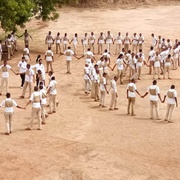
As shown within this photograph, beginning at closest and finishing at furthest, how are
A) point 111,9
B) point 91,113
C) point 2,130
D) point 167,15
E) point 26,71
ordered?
point 2,130 → point 91,113 → point 26,71 → point 167,15 → point 111,9

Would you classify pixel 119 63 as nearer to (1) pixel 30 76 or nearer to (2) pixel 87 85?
(2) pixel 87 85

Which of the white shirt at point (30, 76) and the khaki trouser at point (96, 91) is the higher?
the white shirt at point (30, 76)

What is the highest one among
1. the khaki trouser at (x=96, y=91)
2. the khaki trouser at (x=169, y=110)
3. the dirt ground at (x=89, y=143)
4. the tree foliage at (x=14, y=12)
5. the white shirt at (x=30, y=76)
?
the tree foliage at (x=14, y=12)

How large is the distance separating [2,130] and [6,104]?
3.90 feet

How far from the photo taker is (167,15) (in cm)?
4884

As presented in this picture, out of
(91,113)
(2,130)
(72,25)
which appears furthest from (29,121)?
(72,25)

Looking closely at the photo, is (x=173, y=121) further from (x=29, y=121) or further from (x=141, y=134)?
(x=29, y=121)

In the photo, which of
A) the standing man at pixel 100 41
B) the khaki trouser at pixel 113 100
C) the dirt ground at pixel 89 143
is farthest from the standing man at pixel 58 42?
the khaki trouser at pixel 113 100

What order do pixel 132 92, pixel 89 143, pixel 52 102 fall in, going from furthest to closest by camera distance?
pixel 52 102 < pixel 132 92 < pixel 89 143

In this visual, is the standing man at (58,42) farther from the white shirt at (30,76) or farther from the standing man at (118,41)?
the white shirt at (30,76)

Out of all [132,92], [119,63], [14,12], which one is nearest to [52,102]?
[132,92]

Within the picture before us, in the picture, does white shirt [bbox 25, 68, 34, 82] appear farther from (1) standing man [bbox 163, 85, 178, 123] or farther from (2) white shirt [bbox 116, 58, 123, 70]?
(1) standing man [bbox 163, 85, 178, 123]

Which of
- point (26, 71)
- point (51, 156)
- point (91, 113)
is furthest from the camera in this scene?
point (26, 71)

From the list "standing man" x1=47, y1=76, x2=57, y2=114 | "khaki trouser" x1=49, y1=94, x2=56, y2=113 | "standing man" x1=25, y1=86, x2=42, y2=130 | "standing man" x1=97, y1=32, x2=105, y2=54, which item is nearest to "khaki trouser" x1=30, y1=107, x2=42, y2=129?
"standing man" x1=25, y1=86, x2=42, y2=130
